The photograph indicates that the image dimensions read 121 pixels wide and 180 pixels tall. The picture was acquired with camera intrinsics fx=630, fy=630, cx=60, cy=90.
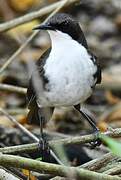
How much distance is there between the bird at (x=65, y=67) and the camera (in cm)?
395

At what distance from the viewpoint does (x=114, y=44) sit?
826cm

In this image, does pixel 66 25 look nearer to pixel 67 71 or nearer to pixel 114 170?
pixel 67 71

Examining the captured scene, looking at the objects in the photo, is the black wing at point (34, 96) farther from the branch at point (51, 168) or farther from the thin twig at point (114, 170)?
the branch at point (51, 168)

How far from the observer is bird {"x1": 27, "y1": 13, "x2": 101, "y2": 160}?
12.9 feet

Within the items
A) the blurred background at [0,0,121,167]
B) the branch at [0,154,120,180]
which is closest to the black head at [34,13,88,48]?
the blurred background at [0,0,121,167]

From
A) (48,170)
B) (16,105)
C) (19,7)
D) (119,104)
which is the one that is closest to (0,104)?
(16,105)

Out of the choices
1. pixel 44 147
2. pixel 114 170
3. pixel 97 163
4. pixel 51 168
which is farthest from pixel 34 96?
pixel 51 168

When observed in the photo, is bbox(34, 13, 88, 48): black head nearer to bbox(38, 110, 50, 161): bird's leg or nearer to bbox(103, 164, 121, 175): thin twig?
bbox(38, 110, 50, 161): bird's leg

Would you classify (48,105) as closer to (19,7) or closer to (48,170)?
(48,170)

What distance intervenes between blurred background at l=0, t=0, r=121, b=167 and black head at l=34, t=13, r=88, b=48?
0.58m

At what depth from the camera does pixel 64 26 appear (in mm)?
4031

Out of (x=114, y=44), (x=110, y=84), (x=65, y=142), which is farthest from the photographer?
(x=114, y=44)

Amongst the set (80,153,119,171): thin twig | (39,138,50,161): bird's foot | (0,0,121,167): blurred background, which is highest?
(80,153,119,171): thin twig

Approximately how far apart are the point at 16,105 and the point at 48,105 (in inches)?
96.4
